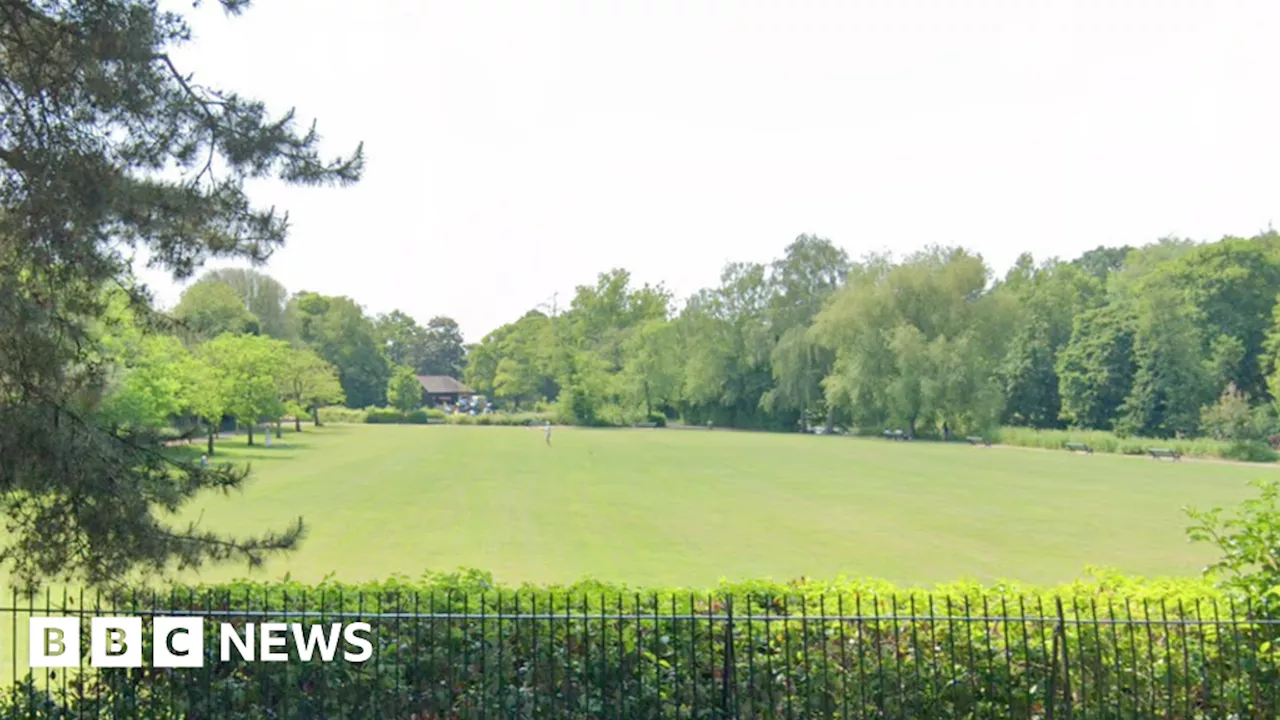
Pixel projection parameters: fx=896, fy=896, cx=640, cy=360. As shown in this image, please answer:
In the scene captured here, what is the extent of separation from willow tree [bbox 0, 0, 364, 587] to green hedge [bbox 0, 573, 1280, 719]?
78 cm

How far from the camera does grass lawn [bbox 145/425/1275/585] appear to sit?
16125 millimetres

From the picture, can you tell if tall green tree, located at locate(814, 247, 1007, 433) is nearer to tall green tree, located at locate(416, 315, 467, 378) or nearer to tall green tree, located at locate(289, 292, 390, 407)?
tall green tree, located at locate(289, 292, 390, 407)

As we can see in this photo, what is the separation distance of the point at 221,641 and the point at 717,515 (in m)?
18.0

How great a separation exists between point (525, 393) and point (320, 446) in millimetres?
57951

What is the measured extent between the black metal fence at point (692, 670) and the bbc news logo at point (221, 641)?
1.7 inches

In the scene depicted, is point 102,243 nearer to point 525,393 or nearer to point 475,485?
point 475,485

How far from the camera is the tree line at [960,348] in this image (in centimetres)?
6097

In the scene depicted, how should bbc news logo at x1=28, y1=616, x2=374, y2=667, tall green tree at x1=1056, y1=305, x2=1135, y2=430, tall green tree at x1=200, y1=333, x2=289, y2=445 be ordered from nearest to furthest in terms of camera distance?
1. bbc news logo at x1=28, y1=616, x2=374, y2=667
2. tall green tree at x1=200, y1=333, x2=289, y2=445
3. tall green tree at x1=1056, y1=305, x2=1135, y2=430

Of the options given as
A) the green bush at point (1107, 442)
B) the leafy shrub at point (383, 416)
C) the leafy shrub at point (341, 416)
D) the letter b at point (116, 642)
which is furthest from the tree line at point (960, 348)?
the letter b at point (116, 642)

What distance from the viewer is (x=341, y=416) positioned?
87.4 metres

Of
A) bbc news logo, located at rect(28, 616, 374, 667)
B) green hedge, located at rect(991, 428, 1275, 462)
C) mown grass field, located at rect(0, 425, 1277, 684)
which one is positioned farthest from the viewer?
green hedge, located at rect(991, 428, 1275, 462)

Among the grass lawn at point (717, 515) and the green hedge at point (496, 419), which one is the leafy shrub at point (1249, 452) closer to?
the grass lawn at point (717, 515)

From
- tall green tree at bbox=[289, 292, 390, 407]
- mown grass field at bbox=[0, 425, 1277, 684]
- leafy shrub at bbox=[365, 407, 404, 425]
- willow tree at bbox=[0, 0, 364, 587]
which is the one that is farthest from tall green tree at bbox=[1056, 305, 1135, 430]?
tall green tree at bbox=[289, 292, 390, 407]

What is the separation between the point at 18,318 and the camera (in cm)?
553
